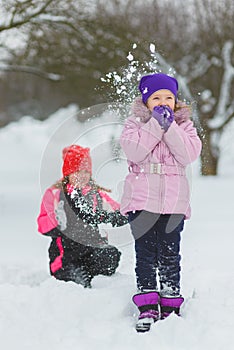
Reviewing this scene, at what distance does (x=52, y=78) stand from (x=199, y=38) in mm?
6017

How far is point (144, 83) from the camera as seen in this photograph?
3408mm

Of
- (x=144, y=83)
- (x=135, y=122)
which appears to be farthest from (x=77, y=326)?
(x=144, y=83)

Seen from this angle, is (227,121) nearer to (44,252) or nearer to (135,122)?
(44,252)

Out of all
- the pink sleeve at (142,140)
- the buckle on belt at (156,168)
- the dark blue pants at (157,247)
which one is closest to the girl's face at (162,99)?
the pink sleeve at (142,140)

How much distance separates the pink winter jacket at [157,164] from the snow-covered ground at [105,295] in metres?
0.58

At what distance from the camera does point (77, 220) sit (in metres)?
4.38

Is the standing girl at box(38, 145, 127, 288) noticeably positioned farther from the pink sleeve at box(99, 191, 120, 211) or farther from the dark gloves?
the dark gloves

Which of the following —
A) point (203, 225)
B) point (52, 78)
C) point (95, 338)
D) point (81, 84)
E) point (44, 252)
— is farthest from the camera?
point (81, 84)

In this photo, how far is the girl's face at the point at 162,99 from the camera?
3.35 m

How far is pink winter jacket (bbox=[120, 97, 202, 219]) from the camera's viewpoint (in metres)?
3.22

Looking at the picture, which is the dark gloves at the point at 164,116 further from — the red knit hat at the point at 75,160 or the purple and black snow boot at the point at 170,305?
the red knit hat at the point at 75,160

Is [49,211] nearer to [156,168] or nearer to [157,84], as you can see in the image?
[156,168]

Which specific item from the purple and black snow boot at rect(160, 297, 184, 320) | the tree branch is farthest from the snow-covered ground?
the tree branch

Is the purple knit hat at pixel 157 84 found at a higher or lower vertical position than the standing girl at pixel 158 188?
higher
